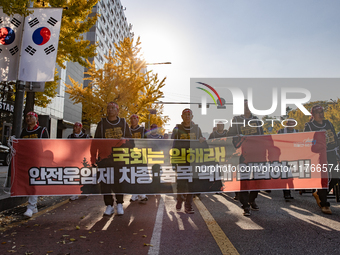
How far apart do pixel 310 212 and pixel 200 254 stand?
3358 mm

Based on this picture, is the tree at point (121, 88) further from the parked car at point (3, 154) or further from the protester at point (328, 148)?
the protester at point (328, 148)

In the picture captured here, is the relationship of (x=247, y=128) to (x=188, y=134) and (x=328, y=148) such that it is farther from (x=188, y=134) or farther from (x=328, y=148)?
(x=328, y=148)

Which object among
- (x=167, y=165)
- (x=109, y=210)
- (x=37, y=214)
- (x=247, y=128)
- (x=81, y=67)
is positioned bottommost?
(x=37, y=214)

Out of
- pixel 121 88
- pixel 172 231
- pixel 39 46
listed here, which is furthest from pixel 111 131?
pixel 121 88

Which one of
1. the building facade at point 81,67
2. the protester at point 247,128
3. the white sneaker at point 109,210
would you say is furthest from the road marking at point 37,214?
the building facade at point 81,67

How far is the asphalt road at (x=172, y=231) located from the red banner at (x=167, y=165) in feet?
1.73

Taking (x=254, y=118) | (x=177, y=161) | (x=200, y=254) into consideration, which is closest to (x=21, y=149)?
(x=177, y=161)

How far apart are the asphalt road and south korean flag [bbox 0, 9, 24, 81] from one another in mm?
3491

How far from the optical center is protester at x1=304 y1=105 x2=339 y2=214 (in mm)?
5227

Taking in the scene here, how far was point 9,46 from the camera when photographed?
658cm

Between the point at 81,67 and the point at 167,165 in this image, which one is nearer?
the point at 167,165

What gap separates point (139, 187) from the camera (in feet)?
16.4

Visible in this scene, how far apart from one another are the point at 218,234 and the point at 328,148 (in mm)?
3292

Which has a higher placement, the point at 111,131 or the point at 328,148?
the point at 111,131
